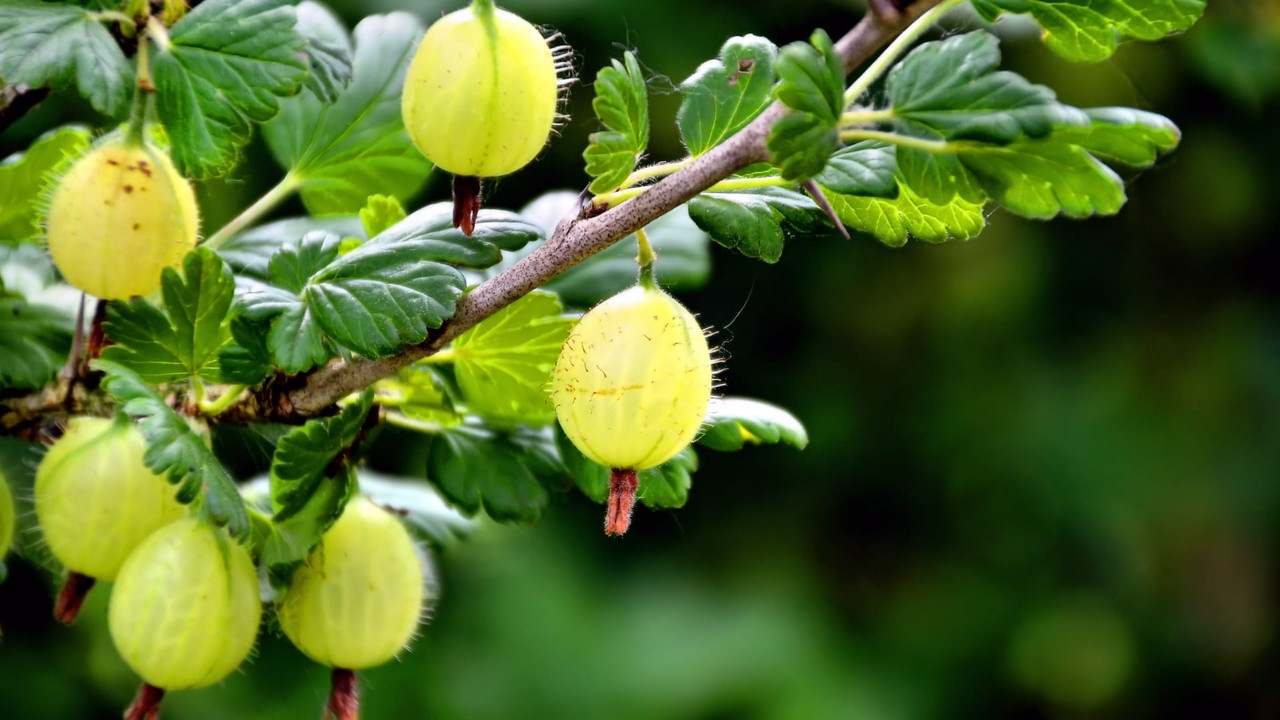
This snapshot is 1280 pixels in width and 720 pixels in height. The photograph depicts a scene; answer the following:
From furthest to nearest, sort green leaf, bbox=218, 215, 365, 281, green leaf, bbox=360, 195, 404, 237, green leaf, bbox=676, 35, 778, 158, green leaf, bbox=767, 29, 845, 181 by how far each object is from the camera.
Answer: green leaf, bbox=218, 215, 365, 281
green leaf, bbox=360, 195, 404, 237
green leaf, bbox=676, 35, 778, 158
green leaf, bbox=767, 29, 845, 181

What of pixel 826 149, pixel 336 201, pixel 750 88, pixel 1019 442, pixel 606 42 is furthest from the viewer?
pixel 1019 442

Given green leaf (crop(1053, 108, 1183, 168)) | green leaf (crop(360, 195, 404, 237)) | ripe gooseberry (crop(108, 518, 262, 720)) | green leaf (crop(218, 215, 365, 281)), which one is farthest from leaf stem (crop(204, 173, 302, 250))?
green leaf (crop(1053, 108, 1183, 168))

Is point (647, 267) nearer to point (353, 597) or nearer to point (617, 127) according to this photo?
point (617, 127)

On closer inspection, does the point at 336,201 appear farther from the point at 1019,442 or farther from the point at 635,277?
the point at 1019,442

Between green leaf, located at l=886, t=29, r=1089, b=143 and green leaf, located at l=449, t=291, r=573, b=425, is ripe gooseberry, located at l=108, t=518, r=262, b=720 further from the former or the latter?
green leaf, located at l=886, t=29, r=1089, b=143

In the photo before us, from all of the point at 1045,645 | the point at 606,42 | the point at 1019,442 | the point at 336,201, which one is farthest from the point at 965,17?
the point at 1045,645

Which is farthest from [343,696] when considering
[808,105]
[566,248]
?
[808,105]
